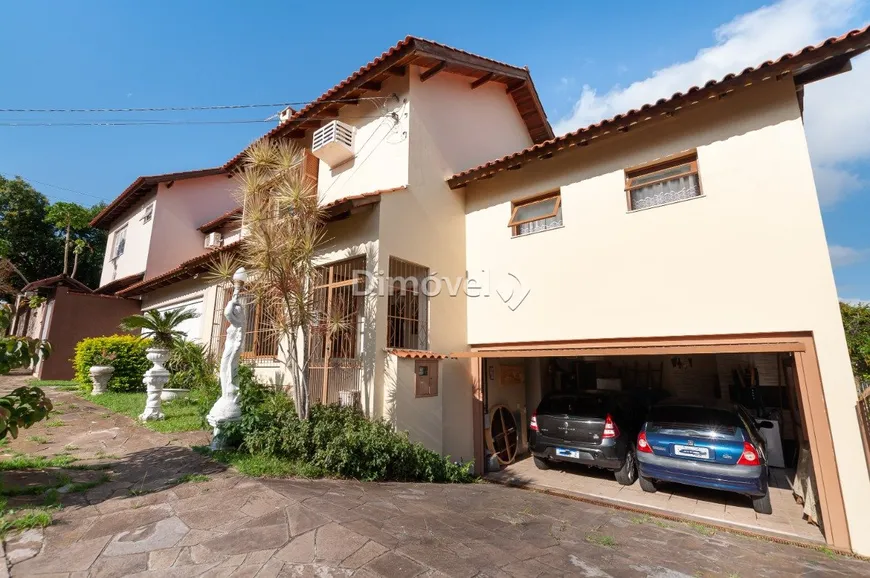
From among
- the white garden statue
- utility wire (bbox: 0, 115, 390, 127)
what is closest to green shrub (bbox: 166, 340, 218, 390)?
the white garden statue

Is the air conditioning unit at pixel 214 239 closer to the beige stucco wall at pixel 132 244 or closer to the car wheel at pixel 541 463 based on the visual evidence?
the beige stucco wall at pixel 132 244

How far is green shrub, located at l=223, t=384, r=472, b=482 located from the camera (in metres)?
5.79

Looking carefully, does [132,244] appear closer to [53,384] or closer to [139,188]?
[139,188]

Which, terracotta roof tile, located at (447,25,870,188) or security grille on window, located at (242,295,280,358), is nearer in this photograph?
terracotta roof tile, located at (447,25,870,188)

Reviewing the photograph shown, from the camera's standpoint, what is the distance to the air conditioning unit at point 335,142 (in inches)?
364

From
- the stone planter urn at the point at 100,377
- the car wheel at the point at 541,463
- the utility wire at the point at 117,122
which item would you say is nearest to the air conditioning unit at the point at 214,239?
the stone planter urn at the point at 100,377

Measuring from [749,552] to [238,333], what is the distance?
24.8ft

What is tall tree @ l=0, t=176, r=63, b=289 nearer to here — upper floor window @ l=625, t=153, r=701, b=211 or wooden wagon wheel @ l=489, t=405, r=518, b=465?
wooden wagon wheel @ l=489, t=405, r=518, b=465

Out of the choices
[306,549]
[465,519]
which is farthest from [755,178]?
[306,549]

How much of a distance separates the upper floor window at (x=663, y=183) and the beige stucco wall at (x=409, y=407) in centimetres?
500

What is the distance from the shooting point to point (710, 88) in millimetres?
6328

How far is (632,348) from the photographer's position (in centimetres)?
679

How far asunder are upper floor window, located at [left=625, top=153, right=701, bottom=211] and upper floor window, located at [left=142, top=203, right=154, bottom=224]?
55.6ft

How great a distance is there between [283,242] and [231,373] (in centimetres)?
224
